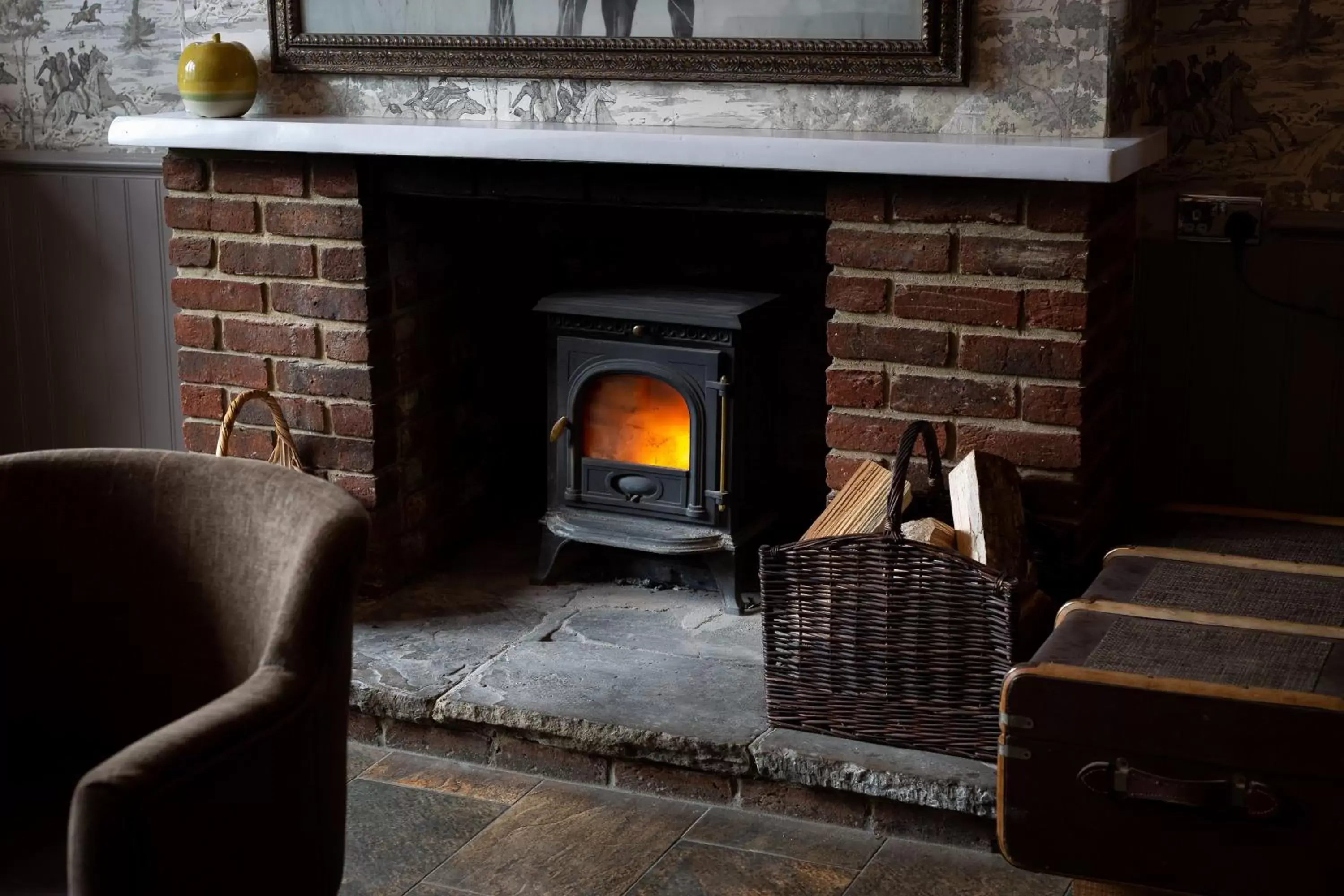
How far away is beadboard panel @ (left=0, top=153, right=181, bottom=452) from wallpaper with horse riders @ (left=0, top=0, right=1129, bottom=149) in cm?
11

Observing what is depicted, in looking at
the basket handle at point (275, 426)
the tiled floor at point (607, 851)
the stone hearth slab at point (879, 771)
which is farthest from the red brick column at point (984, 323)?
the basket handle at point (275, 426)

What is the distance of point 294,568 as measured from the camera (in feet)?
5.68

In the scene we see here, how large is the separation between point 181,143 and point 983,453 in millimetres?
1660

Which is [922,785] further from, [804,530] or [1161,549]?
[804,530]

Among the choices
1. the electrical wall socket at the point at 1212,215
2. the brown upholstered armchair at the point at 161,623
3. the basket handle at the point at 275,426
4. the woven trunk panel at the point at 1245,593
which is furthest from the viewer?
the basket handle at the point at 275,426

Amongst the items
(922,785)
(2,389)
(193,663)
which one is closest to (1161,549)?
(922,785)

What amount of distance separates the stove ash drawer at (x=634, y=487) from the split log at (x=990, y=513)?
2.23 ft

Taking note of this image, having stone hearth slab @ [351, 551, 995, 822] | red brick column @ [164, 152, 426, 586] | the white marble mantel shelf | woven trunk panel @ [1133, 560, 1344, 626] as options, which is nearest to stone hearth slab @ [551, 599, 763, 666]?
stone hearth slab @ [351, 551, 995, 822]

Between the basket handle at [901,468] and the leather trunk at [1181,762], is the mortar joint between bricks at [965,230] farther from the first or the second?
the leather trunk at [1181,762]

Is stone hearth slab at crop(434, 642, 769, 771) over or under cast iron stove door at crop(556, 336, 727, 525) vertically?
under

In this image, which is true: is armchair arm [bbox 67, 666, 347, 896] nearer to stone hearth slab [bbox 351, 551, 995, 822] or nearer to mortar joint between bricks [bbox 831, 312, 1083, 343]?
stone hearth slab [bbox 351, 551, 995, 822]

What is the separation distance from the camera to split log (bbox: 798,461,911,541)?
8.69ft

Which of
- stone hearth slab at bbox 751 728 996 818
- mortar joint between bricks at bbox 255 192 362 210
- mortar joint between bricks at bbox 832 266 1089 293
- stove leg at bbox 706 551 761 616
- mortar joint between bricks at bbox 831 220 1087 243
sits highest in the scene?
mortar joint between bricks at bbox 255 192 362 210

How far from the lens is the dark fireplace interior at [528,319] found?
3.26 m
